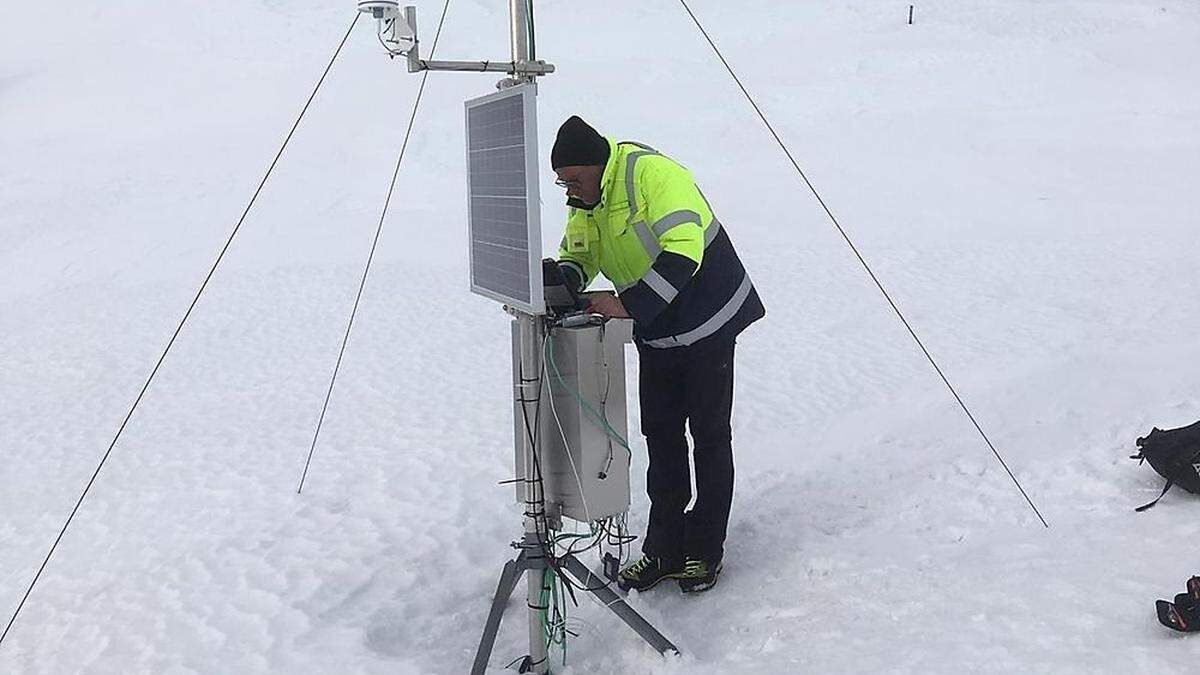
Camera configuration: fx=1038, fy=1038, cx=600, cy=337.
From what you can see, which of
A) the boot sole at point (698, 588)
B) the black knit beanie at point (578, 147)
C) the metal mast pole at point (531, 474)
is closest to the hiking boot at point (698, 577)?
the boot sole at point (698, 588)

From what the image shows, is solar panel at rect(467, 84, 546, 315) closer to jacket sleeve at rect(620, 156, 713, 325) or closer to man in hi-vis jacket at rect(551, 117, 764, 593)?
man in hi-vis jacket at rect(551, 117, 764, 593)

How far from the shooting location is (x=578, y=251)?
3602mm

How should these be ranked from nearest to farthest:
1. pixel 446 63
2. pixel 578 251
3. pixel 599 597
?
pixel 446 63
pixel 599 597
pixel 578 251

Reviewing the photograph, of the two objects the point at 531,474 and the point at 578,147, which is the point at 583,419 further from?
the point at 578,147

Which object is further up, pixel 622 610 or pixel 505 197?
pixel 505 197

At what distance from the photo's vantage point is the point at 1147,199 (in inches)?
421

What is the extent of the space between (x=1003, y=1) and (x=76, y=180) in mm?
16845

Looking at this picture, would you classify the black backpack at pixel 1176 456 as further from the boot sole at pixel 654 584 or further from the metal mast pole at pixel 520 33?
the metal mast pole at pixel 520 33

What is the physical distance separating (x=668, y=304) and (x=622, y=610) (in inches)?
39.8

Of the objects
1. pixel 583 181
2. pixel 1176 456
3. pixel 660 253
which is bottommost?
pixel 1176 456

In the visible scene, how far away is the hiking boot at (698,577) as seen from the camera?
150 inches

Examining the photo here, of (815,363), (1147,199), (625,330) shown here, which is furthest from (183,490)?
(1147,199)

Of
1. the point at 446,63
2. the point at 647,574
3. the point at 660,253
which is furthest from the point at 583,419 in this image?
the point at 446,63

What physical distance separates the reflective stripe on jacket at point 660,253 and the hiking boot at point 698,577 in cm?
85
